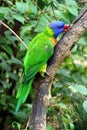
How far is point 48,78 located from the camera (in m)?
1.62

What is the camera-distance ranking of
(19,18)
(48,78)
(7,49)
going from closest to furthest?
(48,78) < (19,18) < (7,49)

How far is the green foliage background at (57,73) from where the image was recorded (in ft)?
6.56

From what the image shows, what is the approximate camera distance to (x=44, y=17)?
2.06 meters

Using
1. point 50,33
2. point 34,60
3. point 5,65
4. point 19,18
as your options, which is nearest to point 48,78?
point 34,60

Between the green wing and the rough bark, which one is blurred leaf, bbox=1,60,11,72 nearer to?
the green wing

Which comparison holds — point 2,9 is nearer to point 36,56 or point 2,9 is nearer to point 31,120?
point 36,56

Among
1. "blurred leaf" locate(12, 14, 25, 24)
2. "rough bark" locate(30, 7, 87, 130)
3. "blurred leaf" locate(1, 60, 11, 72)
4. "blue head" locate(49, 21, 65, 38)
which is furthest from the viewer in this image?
"blurred leaf" locate(1, 60, 11, 72)

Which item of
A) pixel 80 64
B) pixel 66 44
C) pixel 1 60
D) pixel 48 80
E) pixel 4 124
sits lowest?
pixel 4 124

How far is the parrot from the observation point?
1.64 meters

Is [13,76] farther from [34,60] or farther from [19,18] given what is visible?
[34,60]

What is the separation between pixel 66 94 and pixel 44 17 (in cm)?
50

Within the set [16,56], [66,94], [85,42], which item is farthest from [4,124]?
[85,42]

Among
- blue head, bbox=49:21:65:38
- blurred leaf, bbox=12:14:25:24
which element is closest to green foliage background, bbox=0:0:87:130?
blurred leaf, bbox=12:14:25:24

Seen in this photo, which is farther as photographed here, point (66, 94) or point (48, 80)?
point (66, 94)
